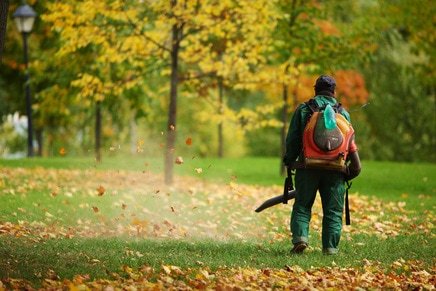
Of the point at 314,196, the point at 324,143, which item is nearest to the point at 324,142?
the point at 324,143

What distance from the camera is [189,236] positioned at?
1123cm

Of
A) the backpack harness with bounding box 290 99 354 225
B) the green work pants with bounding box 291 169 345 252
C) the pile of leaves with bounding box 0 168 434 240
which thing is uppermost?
the backpack harness with bounding box 290 99 354 225

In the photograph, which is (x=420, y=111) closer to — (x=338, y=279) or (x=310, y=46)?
(x=310, y=46)

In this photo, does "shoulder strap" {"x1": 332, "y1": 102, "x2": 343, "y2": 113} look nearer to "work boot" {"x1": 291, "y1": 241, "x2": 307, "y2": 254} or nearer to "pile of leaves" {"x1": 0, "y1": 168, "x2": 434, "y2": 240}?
"work boot" {"x1": 291, "y1": 241, "x2": 307, "y2": 254}

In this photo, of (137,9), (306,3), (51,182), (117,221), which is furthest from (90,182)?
(306,3)

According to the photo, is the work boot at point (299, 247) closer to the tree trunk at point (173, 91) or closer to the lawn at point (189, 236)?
the lawn at point (189, 236)

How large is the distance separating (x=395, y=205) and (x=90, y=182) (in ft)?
20.8

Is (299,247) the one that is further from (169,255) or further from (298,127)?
(169,255)

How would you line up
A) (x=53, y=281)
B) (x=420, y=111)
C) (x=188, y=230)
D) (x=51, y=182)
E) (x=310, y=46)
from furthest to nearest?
(x=420, y=111)
(x=310, y=46)
(x=51, y=182)
(x=188, y=230)
(x=53, y=281)

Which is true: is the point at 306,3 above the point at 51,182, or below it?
above

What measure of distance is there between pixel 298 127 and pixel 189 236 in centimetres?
278

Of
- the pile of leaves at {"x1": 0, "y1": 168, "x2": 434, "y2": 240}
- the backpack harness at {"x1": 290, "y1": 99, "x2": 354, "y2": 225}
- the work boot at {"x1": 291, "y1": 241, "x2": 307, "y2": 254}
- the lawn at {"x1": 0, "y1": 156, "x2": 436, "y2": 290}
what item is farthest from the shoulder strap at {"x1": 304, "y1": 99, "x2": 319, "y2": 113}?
the pile of leaves at {"x1": 0, "y1": 168, "x2": 434, "y2": 240}

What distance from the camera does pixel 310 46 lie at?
2022cm

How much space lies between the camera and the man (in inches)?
360
